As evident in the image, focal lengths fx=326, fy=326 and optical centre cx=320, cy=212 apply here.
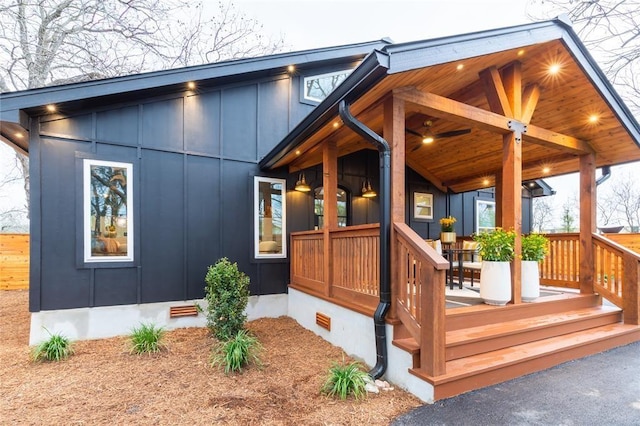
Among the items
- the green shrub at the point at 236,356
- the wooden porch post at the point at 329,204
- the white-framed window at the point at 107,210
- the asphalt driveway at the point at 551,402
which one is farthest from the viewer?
the white-framed window at the point at 107,210

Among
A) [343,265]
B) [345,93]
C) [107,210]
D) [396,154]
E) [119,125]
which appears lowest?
[343,265]

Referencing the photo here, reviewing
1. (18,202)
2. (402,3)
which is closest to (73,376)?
(402,3)

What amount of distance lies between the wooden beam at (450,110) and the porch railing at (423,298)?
1396 millimetres

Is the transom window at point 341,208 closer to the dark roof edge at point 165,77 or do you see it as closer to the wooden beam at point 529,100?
the dark roof edge at point 165,77

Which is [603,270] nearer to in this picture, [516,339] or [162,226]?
[516,339]

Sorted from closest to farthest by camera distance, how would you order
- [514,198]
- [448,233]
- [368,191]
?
[514,198], [448,233], [368,191]

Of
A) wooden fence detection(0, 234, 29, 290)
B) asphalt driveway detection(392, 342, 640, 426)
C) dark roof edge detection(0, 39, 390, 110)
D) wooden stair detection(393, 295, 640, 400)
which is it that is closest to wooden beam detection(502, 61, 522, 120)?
dark roof edge detection(0, 39, 390, 110)

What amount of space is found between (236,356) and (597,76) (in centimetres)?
588

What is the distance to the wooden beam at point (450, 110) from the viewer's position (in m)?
3.54

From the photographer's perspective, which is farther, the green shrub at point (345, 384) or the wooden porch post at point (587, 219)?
the wooden porch post at point (587, 219)

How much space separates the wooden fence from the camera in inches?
328

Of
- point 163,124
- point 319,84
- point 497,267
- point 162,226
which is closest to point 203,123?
point 163,124

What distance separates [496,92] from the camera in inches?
167

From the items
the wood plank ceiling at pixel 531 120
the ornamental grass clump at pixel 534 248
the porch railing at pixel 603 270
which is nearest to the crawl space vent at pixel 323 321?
the wood plank ceiling at pixel 531 120
